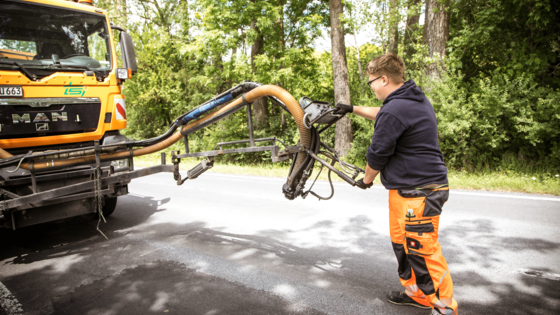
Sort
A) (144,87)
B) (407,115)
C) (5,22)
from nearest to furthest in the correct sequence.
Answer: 1. (407,115)
2. (5,22)
3. (144,87)

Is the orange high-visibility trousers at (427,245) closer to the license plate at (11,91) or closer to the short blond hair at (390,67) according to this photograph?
the short blond hair at (390,67)

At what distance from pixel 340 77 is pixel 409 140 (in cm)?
983

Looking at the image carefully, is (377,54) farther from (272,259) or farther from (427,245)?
(427,245)

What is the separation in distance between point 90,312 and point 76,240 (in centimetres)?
231

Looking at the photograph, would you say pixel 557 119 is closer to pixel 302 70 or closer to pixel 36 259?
pixel 302 70

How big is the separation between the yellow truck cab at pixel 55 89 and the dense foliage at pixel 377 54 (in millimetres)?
7876

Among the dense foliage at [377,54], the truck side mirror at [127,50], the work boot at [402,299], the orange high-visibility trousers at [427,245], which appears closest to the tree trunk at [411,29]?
the dense foliage at [377,54]

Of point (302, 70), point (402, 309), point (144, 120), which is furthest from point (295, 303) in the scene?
point (144, 120)

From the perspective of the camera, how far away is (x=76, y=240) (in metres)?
4.73

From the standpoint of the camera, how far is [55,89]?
14.5 ft

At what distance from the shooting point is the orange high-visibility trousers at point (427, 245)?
7.77ft

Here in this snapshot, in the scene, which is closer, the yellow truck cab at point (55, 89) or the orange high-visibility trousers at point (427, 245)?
the orange high-visibility trousers at point (427, 245)

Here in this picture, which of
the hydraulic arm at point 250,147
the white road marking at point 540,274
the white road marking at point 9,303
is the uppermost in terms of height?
the hydraulic arm at point 250,147

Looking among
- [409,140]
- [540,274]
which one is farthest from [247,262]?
[540,274]
